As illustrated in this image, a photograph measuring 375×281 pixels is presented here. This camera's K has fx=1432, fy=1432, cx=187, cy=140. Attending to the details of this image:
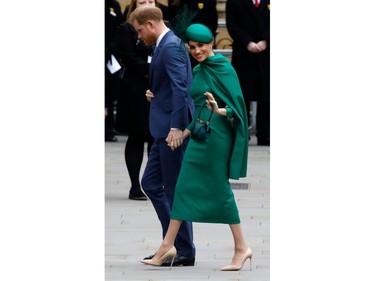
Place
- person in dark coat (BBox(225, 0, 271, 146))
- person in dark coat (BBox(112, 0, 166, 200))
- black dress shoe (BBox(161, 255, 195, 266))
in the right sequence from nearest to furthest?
black dress shoe (BBox(161, 255, 195, 266)) → person in dark coat (BBox(112, 0, 166, 200)) → person in dark coat (BBox(225, 0, 271, 146))

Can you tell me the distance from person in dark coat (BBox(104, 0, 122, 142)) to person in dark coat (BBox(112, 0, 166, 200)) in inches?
120

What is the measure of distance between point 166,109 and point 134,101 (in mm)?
3354

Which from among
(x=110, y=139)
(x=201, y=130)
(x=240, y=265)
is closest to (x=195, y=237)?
(x=240, y=265)

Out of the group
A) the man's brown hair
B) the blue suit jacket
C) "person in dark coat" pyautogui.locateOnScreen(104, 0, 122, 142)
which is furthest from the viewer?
"person in dark coat" pyautogui.locateOnScreen(104, 0, 122, 142)

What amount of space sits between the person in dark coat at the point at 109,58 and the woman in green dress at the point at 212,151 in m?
6.69

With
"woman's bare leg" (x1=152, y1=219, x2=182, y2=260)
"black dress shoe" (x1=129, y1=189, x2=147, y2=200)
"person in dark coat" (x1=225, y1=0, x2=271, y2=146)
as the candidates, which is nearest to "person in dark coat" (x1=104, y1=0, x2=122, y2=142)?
"person in dark coat" (x1=225, y1=0, x2=271, y2=146)

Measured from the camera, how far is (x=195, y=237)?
10328 mm

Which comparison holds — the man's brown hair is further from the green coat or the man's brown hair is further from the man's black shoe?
the man's black shoe

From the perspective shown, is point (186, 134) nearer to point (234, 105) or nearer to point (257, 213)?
point (234, 105)

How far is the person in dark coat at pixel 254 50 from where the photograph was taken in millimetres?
16094

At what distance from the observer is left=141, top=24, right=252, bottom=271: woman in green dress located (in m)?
8.58

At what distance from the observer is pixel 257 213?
11555 mm

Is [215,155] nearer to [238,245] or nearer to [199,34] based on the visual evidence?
[238,245]

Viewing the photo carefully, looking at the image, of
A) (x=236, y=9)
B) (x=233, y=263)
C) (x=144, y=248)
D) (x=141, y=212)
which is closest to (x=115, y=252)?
(x=144, y=248)
